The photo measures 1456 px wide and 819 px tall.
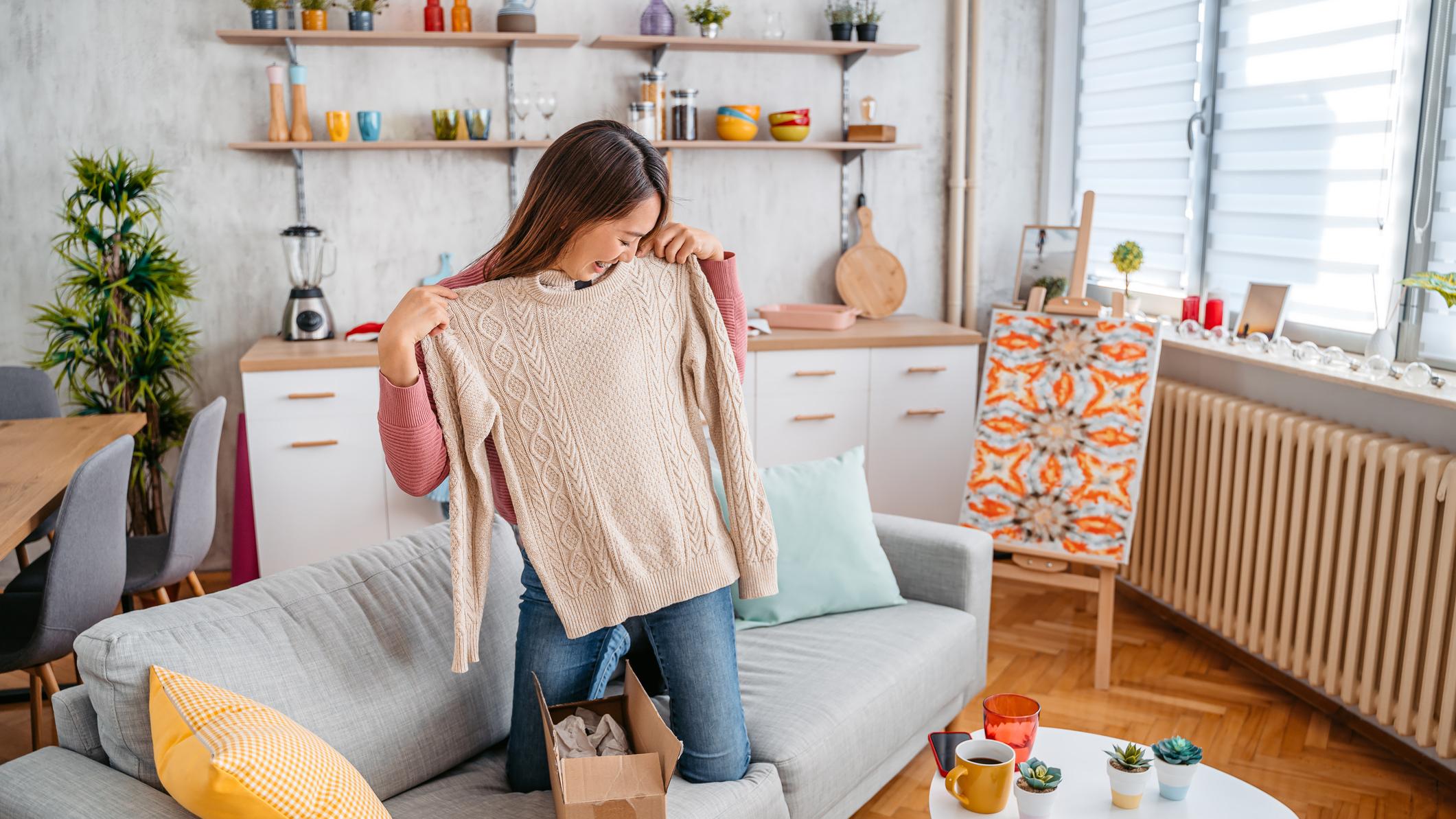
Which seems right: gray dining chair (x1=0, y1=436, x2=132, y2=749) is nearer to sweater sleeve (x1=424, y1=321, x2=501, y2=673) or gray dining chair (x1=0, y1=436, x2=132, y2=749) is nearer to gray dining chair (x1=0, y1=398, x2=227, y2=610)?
gray dining chair (x1=0, y1=398, x2=227, y2=610)

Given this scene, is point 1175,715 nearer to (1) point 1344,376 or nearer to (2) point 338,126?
(1) point 1344,376

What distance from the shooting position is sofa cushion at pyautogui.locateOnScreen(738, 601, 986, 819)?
1920 mm

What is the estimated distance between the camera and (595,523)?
168 centimetres

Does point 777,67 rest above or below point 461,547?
above

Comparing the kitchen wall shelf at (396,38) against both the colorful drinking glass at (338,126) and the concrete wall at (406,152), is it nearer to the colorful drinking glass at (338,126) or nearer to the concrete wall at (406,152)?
the concrete wall at (406,152)

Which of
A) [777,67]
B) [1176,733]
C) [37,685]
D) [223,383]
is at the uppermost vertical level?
[777,67]

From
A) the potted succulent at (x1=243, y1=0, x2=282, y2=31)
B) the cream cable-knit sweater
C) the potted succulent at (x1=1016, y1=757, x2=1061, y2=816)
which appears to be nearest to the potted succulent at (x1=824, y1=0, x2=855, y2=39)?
the potted succulent at (x1=243, y1=0, x2=282, y2=31)

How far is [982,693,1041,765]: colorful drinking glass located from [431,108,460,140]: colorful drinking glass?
103 inches

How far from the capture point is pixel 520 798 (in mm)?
1682

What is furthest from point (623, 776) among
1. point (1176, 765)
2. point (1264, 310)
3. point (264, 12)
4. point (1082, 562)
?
point (264, 12)

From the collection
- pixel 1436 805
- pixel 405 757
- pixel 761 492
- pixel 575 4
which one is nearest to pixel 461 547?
pixel 405 757

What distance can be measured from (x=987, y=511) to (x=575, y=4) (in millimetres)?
2150

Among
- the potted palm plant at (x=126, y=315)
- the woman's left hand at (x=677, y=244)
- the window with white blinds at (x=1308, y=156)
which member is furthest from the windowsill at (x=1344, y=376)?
the potted palm plant at (x=126, y=315)

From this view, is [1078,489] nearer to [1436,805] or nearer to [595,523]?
[1436,805]
